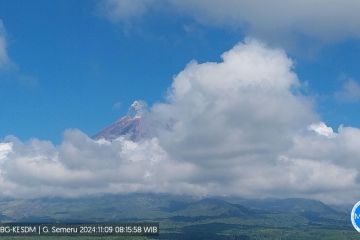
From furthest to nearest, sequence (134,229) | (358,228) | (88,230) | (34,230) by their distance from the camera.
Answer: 1. (34,230)
2. (88,230)
3. (134,229)
4. (358,228)

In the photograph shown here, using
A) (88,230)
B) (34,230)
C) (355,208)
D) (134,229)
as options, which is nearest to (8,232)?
(34,230)

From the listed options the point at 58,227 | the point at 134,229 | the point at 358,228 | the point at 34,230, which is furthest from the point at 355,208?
the point at 34,230

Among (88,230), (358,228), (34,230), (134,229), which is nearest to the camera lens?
(358,228)

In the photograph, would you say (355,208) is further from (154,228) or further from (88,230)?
(88,230)

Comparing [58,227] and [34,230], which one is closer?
[58,227]

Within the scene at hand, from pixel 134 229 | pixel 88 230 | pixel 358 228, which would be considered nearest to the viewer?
pixel 358 228

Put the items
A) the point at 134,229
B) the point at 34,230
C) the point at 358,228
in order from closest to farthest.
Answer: the point at 358,228, the point at 134,229, the point at 34,230

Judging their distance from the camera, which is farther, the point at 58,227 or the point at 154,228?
the point at 58,227

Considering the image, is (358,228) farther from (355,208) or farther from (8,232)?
(8,232)
